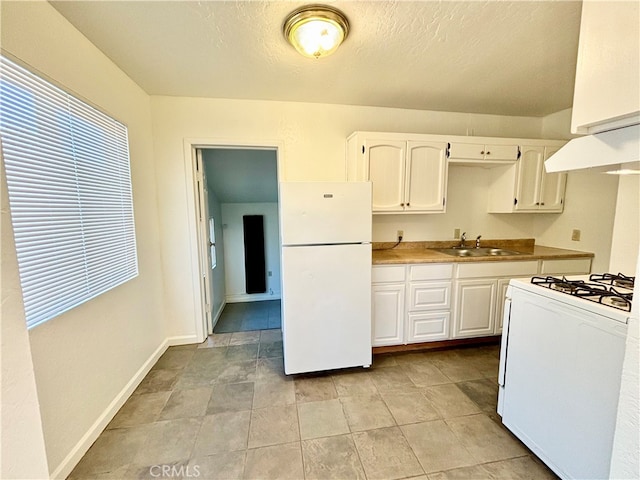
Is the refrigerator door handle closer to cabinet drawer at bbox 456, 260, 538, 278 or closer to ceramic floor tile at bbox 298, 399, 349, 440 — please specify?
cabinet drawer at bbox 456, 260, 538, 278

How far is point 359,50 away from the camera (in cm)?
173

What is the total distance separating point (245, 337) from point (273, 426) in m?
1.32

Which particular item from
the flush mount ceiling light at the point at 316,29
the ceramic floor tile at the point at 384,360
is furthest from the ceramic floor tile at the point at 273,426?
the flush mount ceiling light at the point at 316,29

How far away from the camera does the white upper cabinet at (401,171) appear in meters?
2.47

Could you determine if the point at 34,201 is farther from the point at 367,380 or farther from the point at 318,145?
the point at 367,380

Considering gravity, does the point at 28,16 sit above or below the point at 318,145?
above

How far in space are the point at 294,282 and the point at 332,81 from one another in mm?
1656

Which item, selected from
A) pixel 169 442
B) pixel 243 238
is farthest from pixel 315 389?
pixel 243 238

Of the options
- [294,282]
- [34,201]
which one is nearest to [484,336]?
[294,282]

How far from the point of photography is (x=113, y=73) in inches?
74.0

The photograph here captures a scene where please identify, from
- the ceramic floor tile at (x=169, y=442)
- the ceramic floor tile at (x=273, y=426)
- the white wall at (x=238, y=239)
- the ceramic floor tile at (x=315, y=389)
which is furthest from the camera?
the white wall at (x=238, y=239)

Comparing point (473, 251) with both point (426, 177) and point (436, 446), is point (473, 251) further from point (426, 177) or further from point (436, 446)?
point (436, 446)

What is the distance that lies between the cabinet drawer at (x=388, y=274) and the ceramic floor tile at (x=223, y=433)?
4.62 ft

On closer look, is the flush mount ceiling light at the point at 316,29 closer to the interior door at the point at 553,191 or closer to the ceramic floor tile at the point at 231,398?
the ceramic floor tile at the point at 231,398
